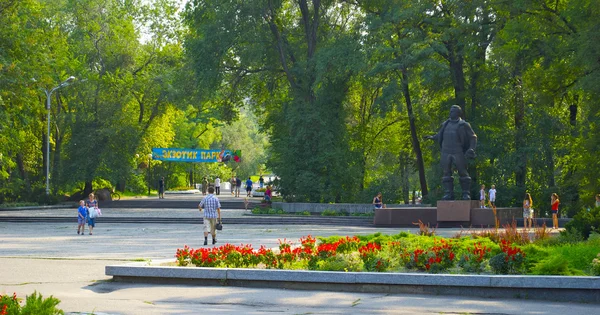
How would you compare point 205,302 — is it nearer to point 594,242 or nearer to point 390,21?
point 594,242

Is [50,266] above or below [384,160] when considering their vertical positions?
below

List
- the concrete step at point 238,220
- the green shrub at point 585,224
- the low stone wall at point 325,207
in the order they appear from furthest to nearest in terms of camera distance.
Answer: the low stone wall at point 325,207, the concrete step at point 238,220, the green shrub at point 585,224

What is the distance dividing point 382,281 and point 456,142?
20.7 m

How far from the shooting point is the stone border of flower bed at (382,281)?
13016 millimetres

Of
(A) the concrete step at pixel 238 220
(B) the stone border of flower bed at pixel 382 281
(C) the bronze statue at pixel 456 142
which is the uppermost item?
(C) the bronze statue at pixel 456 142

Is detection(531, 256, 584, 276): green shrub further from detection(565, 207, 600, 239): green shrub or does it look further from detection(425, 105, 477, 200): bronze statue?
detection(425, 105, 477, 200): bronze statue

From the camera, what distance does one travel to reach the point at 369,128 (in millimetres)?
56812

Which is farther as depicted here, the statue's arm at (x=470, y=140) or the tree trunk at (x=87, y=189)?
the tree trunk at (x=87, y=189)

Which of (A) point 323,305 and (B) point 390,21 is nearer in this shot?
(A) point 323,305

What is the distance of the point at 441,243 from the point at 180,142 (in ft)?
224

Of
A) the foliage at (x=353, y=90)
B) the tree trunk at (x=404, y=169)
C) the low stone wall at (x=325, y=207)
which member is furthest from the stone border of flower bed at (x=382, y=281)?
the tree trunk at (x=404, y=169)

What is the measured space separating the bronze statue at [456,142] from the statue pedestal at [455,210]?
2.45 feet

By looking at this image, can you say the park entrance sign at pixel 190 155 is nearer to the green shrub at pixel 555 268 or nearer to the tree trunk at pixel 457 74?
the tree trunk at pixel 457 74

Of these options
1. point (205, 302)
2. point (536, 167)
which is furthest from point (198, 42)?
point (205, 302)
